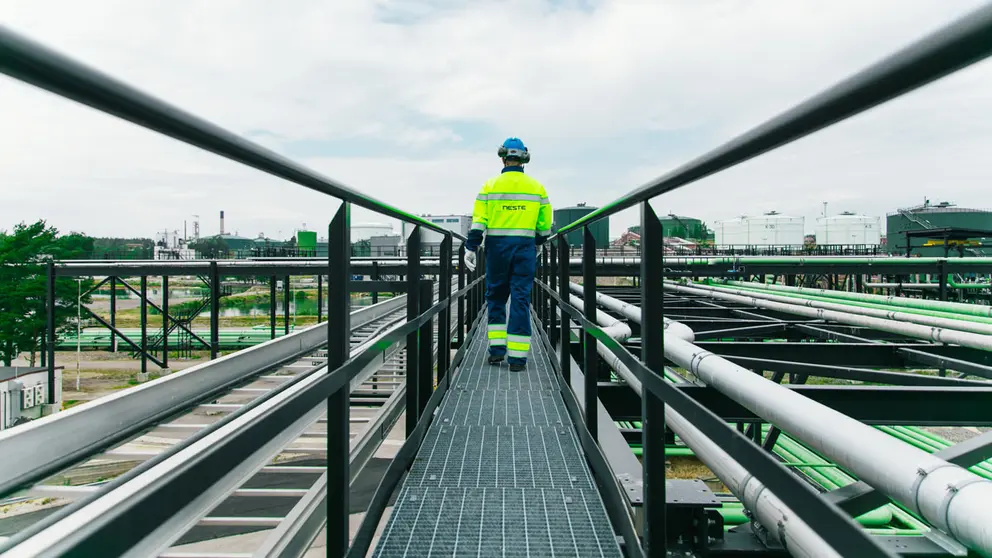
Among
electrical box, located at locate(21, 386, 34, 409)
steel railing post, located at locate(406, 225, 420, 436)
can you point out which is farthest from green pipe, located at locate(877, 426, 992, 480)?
electrical box, located at locate(21, 386, 34, 409)

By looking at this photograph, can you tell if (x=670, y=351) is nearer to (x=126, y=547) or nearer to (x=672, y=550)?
(x=672, y=550)

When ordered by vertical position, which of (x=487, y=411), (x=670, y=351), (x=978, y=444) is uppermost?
(x=670, y=351)

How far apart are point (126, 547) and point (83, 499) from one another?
276 millimetres

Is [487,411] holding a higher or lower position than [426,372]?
lower

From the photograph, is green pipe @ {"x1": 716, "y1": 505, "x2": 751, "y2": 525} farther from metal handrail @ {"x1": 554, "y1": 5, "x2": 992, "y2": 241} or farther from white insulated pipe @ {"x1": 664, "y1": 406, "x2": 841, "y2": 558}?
metal handrail @ {"x1": 554, "y1": 5, "x2": 992, "y2": 241}

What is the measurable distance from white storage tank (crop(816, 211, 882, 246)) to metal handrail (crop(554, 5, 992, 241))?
3677 cm

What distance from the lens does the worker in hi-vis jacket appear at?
4113 millimetres

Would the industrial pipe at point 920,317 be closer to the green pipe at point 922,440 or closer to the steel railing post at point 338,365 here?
the green pipe at point 922,440

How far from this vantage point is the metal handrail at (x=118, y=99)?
1.87ft

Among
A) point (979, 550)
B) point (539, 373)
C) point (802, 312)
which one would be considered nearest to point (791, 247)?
point (802, 312)

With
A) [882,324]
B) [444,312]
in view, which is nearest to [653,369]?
[444,312]

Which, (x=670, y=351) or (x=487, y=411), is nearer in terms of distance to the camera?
(x=670, y=351)

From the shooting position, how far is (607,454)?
229 cm

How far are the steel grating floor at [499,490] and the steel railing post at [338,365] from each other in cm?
45
